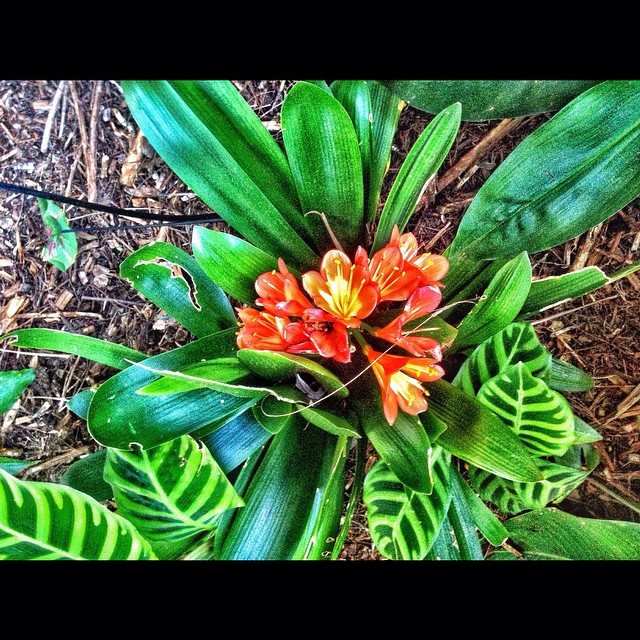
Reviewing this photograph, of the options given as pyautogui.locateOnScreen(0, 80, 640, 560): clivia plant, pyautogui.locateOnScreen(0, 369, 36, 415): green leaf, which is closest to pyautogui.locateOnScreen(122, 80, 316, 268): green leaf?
pyautogui.locateOnScreen(0, 80, 640, 560): clivia plant

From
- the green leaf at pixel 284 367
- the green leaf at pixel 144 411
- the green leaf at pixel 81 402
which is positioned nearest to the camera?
the green leaf at pixel 284 367

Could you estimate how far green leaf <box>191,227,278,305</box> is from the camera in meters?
0.82

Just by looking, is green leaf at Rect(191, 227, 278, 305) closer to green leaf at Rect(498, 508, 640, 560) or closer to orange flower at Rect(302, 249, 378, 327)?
orange flower at Rect(302, 249, 378, 327)

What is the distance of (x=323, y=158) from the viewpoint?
33.1 inches

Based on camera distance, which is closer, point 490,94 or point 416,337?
point 416,337

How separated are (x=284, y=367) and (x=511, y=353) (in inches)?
13.0

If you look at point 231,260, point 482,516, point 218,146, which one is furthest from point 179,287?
point 482,516

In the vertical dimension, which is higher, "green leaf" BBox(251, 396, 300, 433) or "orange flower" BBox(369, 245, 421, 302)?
"orange flower" BBox(369, 245, 421, 302)

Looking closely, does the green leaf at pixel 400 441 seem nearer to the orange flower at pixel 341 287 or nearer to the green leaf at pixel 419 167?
the orange flower at pixel 341 287

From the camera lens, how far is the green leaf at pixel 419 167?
825mm

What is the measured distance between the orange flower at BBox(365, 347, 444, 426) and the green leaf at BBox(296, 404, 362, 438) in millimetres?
61

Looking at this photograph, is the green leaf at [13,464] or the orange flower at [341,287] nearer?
the orange flower at [341,287]

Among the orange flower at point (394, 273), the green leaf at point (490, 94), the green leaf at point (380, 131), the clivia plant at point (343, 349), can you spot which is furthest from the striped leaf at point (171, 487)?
the green leaf at point (490, 94)

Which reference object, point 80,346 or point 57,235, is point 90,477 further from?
point 57,235
